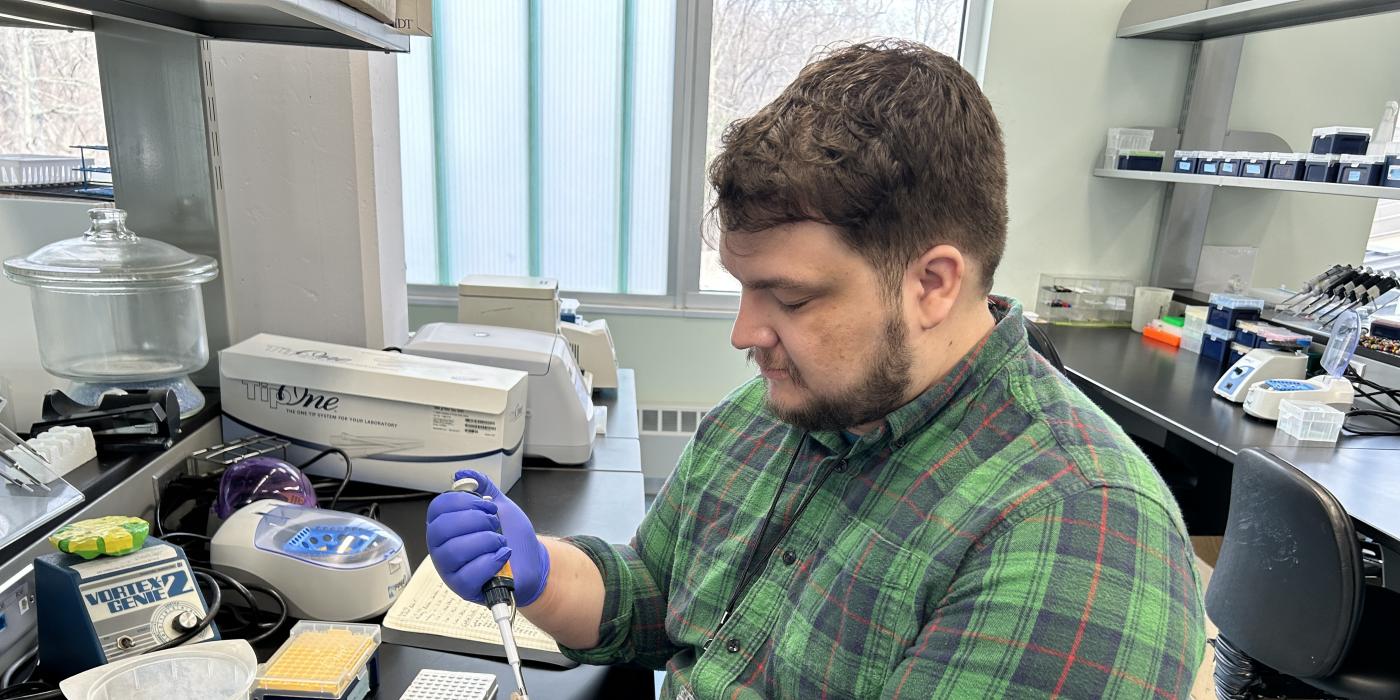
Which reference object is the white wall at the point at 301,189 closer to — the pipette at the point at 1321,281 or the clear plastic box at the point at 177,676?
the clear plastic box at the point at 177,676

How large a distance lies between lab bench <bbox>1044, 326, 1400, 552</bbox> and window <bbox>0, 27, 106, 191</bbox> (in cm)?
217

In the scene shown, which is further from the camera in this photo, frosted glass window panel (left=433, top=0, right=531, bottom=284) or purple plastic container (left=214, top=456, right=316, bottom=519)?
frosted glass window panel (left=433, top=0, right=531, bottom=284)

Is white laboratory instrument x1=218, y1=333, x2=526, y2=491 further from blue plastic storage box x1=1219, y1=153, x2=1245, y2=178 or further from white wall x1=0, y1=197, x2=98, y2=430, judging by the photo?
blue plastic storage box x1=1219, y1=153, x2=1245, y2=178

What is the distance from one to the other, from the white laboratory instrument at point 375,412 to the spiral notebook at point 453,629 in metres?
0.35

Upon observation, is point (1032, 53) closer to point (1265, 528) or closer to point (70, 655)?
point (1265, 528)

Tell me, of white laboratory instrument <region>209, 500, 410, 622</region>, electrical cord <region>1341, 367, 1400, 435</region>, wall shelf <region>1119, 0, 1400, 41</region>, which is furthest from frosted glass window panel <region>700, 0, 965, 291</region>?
white laboratory instrument <region>209, 500, 410, 622</region>

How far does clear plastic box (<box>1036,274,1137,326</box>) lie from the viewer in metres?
3.09

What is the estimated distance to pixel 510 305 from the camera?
194 cm

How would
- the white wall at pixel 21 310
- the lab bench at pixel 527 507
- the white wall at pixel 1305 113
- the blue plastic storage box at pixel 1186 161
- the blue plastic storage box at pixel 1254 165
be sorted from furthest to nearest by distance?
the white wall at pixel 1305 113 < the blue plastic storage box at pixel 1186 161 < the blue plastic storage box at pixel 1254 165 < the white wall at pixel 21 310 < the lab bench at pixel 527 507

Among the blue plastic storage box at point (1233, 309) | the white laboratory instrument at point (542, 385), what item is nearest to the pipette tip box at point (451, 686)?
the white laboratory instrument at point (542, 385)

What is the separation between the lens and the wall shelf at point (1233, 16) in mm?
2285

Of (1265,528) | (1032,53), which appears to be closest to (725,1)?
(1032,53)

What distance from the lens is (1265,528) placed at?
61.2 inches

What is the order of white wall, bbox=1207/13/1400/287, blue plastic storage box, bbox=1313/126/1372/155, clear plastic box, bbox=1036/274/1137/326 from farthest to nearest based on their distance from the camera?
clear plastic box, bbox=1036/274/1137/326, white wall, bbox=1207/13/1400/287, blue plastic storage box, bbox=1313/126/1372/155
